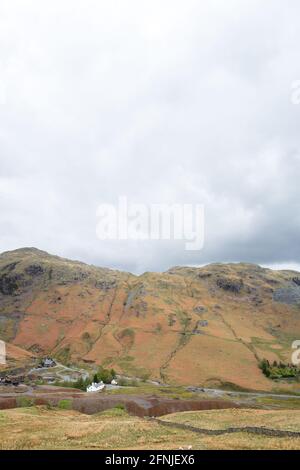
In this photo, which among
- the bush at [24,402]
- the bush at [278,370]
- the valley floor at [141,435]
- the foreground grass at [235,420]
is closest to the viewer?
the valley floor at [141,435]

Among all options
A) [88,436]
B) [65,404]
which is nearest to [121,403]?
[65,404]

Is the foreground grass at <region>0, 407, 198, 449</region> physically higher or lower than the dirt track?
higher

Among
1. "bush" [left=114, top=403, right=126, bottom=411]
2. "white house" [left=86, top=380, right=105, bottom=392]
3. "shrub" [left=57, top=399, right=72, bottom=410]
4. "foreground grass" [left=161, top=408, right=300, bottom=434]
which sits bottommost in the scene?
"white house" [left=86, top=380, right=105, bottom=392]

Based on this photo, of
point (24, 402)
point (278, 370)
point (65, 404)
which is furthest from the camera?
point (278, 370)

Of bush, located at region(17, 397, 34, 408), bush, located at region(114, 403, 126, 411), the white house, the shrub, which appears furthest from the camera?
the white house

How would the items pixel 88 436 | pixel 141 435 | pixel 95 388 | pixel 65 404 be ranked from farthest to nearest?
pixel 95 388 → pixel 65 404 → pixel 88 436 → pixel 141 435

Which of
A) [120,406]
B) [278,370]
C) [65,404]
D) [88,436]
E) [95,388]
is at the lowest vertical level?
[95,388]

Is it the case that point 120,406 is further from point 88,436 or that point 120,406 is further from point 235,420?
point 88,436

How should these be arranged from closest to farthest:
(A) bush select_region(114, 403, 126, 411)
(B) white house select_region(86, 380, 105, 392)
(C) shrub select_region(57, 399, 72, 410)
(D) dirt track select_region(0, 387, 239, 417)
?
(A) bush select_region(114, 403, 126, 411)
(D) dirt track select_region(0, 387, 239, 417)
(C) shrub select_region(57, 399, 72, 410)
(B) white house select_region(86, 380, 105, 392)

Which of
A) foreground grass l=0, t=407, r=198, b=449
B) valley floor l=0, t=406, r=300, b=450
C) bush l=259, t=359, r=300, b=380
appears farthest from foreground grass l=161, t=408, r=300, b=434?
bush l=259, t=359, r=300, b=380

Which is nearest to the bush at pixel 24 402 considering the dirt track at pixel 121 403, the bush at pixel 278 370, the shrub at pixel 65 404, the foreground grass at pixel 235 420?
the dirt track at pixel 121 403

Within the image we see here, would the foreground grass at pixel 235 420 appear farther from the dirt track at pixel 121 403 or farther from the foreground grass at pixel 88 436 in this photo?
the dirt track at pixel 121 403

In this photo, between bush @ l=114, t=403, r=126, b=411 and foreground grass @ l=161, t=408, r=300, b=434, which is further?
bush @ l=114, t=403, r=126, b=411

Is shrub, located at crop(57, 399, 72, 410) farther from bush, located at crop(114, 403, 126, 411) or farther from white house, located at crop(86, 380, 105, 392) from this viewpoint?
white house, located at crop(86, 380, 105, 392)
